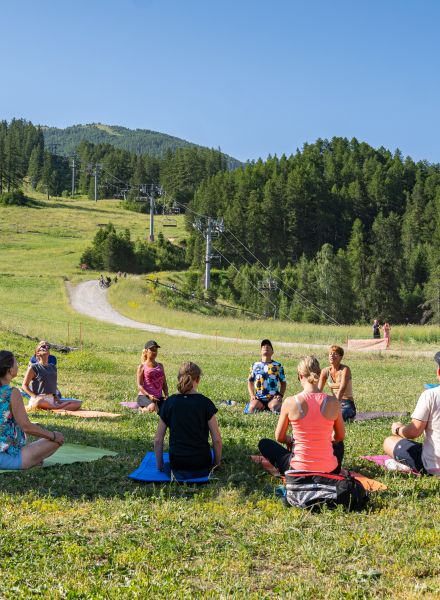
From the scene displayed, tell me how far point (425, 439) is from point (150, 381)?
747 cm

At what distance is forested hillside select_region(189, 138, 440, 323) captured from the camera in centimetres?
11056

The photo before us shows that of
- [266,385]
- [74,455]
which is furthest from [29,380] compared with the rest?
[74,455]

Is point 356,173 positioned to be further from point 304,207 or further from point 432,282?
point 432,282

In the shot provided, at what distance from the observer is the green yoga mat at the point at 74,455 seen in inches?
353

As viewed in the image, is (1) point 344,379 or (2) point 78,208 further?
(2) point 78,208

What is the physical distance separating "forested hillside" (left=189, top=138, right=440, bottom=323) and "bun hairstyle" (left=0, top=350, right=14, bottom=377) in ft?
311

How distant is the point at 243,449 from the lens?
32.6ft

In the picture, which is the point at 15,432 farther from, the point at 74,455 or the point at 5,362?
the point at 74,455

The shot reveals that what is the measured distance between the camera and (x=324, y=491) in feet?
23.3

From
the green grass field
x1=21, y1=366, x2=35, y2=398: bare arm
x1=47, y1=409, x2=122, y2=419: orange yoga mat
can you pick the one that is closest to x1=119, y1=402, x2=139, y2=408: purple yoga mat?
x1=47, y1=409, x2=122, y2=419: orange yoga mat

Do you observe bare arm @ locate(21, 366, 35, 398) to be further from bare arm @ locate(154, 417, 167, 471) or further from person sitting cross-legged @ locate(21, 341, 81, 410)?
bare arm @ locate(154, 417, 167, 471)

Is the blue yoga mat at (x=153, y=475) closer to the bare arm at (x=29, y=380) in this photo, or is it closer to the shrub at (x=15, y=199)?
the bare arm at (x=29, y=380)

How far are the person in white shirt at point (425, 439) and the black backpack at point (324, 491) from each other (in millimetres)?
1419

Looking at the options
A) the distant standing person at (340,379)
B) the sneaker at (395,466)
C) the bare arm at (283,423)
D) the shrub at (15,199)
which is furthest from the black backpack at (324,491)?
the shrub at (15,199)
